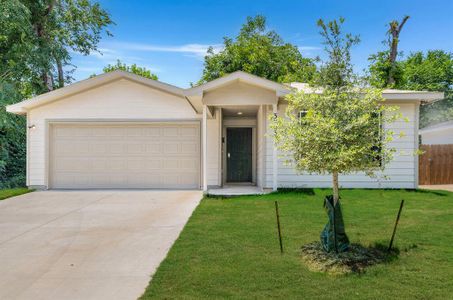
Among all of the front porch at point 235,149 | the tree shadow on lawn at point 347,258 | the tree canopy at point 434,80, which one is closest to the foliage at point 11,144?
the front porch at point 235,149

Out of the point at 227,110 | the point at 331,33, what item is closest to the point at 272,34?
the point at 227,110

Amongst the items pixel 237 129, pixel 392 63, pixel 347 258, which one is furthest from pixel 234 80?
pixel 392 63

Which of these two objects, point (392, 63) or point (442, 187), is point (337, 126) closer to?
point (442, 187)

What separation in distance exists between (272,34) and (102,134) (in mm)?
21525

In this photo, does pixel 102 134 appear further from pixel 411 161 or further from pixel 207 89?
pixel 411 161

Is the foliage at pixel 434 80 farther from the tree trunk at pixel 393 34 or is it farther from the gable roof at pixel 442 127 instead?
the tree trunk at pixel 393 34

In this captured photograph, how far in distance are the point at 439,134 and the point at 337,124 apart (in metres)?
20.1

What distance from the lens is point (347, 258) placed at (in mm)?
4223

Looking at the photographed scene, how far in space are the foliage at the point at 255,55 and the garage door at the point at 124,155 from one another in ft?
42.6

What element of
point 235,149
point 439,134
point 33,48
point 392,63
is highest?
point 33,48

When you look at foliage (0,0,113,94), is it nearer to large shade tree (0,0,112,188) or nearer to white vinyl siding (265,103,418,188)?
large shade tree (0,0,112,188)

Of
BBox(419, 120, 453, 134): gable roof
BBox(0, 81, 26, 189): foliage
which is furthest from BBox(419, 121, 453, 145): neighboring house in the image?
BBox(0, 81, 26, 189): foliage

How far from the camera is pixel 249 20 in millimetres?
29828

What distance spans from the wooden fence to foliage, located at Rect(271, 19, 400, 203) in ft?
35.0
